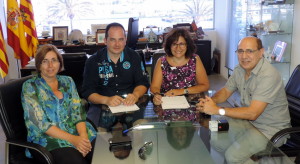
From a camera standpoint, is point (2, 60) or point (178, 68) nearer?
point (178, 68)

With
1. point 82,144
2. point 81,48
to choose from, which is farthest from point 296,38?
point 81,48

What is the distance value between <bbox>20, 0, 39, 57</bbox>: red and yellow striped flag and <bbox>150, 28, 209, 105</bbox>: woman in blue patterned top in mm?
3359

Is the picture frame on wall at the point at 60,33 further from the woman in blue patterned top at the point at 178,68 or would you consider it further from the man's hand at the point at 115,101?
the man's hand at the point at 115,101

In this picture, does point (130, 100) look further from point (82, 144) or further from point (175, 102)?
point (82, 144)

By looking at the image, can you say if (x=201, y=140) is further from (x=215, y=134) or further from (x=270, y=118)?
(x=270, y=118)

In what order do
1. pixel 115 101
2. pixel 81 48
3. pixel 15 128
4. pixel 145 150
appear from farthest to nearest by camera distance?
pixel 81 48
pixel 115 101
pixel 15 128
pixel 145 150

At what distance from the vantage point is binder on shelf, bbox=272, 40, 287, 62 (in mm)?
3540

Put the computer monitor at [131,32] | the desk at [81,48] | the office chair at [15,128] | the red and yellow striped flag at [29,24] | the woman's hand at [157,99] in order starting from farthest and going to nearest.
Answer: the desk at [81,48]
the red and yellow striped flag at [29,24]
the computer monitor at [131,32]
the woman's hand at [157,99]
the office chair at [15,128]

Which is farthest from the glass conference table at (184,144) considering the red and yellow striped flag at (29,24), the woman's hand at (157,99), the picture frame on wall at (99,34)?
the red and yellow striped flag at (29,24)

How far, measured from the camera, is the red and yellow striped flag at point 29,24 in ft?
16.7

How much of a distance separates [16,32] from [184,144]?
14.0ft

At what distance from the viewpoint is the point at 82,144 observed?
1890mm

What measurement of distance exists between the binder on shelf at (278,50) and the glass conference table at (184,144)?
1924mm

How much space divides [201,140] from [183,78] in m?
0.95
